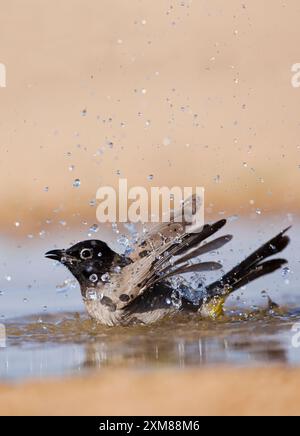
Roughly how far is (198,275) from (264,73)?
8294mm

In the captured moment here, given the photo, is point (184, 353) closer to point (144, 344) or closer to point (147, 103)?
point (144, 344)

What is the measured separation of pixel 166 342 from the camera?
25.5ft

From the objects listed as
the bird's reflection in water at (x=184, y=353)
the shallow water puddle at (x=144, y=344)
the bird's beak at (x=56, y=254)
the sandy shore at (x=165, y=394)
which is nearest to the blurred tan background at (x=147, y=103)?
the bird's beak at (x=56, y=254)

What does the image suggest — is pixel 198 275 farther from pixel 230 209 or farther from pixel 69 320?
pixel 230 209

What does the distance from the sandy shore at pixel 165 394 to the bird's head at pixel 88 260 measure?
247 cm

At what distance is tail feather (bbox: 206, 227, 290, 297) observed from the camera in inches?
360

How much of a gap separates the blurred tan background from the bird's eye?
13.5 ft

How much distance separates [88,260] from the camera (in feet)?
29.9

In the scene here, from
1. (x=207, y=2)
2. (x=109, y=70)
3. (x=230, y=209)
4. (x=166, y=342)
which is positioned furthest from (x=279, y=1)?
(x=166, y=342)

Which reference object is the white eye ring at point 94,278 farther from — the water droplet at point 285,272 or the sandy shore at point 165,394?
the sandy shore at point 165,394

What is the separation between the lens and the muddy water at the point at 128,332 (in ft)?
23.2

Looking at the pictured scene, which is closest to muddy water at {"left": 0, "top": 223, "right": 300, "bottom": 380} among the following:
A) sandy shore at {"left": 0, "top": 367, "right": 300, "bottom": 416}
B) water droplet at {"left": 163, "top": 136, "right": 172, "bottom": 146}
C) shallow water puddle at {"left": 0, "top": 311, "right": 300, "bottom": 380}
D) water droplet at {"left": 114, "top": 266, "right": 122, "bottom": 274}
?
shallow water puddle at {"left": 0, "top": 311, "right": 300, "bottom": 380}

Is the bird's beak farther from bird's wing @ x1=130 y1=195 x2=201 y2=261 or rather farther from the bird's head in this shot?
bird's wing @ x1=130 y1=195 x2=201 y2=261

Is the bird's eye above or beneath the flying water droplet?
above
